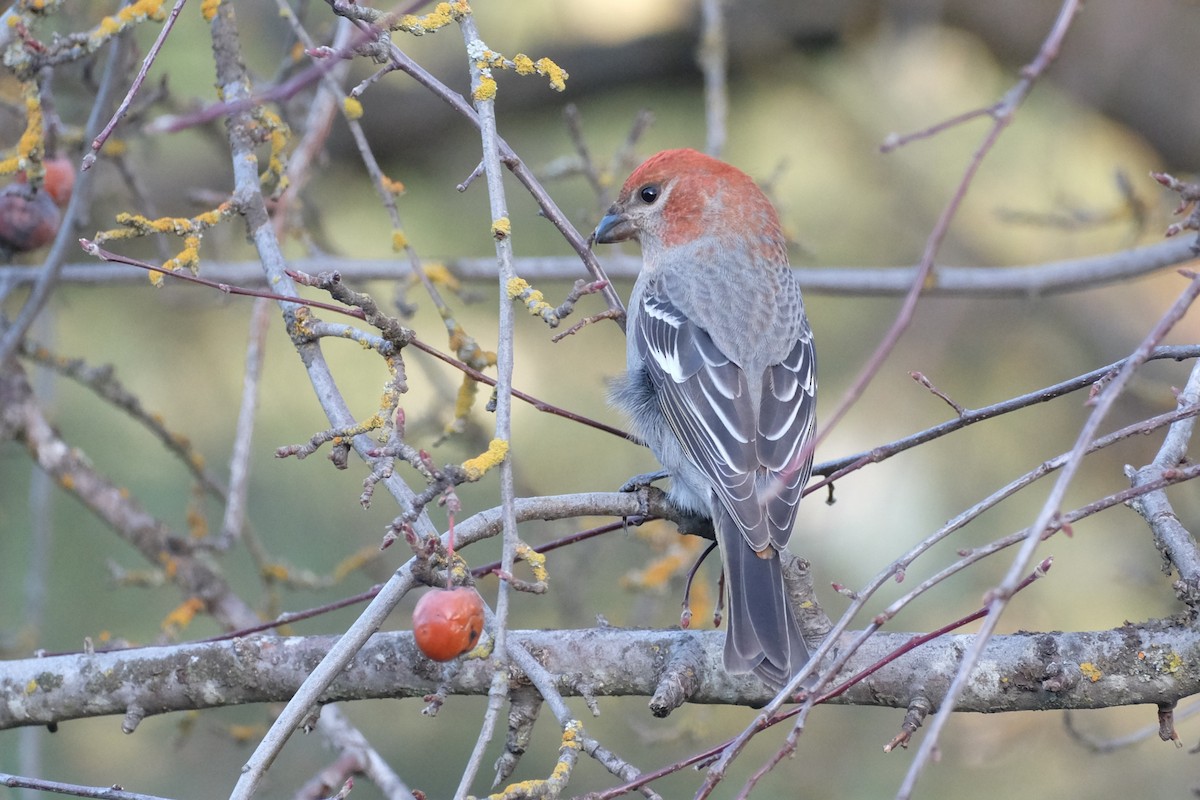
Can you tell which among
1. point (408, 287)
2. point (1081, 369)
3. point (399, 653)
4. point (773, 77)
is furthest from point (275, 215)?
point (1081, 369)

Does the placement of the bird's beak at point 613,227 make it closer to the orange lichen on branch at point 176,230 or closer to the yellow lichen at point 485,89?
the orange lichen on branch at point 176,230

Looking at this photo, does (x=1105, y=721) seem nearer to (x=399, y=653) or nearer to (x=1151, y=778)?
(x=1151, y=778)

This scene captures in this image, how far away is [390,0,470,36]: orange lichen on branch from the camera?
268cm

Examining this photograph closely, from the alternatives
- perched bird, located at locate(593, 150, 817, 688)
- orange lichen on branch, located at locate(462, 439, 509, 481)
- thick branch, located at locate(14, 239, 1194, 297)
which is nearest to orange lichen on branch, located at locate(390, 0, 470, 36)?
orange lichen on branch, located at locate(462, 439, 509, 481)

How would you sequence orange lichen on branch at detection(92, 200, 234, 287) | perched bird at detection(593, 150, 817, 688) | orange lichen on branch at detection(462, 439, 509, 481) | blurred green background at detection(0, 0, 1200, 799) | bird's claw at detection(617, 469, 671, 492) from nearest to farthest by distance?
orange lichen on branch at detection(462, 439, 509, 481) < orange lichen on branch at detection(92, 200, 234, 287) < perched bird at detection(593, 150, 817, 688) < bird's claw at detection(617, 469, 671, 492) < blurred green background at detection(0, 0, 1200, 799)

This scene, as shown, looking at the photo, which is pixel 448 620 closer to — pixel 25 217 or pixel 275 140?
pixel 275 140

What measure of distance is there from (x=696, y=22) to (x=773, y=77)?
658 millimetres

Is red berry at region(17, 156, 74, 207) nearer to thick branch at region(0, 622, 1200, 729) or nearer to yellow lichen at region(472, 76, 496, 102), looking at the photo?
thick branch at region(0, 622, 1200, 729)

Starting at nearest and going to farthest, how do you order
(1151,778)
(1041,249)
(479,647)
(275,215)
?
(479,647) → (275,215) → (1151,778) → (1041,249)

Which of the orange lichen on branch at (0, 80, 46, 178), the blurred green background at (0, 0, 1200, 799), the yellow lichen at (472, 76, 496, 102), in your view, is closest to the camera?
→ the yellow lichen at (472, 76, 496, 102)

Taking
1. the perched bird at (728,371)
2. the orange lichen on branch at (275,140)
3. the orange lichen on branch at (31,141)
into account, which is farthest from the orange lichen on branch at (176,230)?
the perched bird at (728,371)

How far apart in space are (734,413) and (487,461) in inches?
76.6

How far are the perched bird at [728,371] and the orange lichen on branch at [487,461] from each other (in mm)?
1007

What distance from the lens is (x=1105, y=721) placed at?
609 cm
